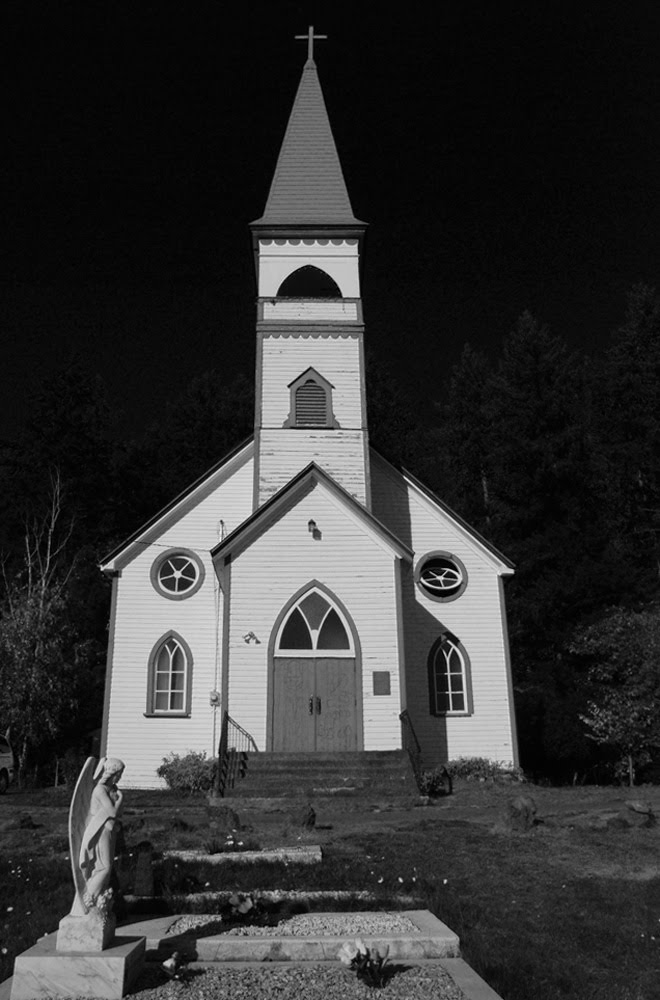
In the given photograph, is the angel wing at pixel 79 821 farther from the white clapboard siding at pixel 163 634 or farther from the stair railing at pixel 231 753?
the white clapboard siding at pixel 163 634

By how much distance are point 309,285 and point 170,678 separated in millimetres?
12456

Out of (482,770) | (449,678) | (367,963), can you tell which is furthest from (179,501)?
(367,963)

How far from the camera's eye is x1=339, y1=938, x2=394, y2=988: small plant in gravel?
17.0 ft

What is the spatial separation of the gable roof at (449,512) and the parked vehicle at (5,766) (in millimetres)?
13123

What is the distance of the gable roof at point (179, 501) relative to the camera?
2097cm

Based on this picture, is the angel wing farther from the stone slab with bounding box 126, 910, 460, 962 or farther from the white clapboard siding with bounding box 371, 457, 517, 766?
the white clapboard siding with bounding box 371, 457, 517, 766

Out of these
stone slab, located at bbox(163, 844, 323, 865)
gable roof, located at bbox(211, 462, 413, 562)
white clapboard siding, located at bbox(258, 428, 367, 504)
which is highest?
white clapboard siding, located at bbox(258, 428, 367, 504)

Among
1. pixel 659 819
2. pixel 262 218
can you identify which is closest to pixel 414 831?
pixel 659 819

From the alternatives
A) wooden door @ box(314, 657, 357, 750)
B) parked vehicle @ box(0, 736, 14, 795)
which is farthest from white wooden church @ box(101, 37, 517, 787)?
parked vehicle @ box(0, 736, 14, 795)

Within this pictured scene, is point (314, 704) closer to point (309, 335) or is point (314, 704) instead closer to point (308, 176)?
point (309, 335)

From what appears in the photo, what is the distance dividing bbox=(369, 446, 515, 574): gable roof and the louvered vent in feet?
5.93

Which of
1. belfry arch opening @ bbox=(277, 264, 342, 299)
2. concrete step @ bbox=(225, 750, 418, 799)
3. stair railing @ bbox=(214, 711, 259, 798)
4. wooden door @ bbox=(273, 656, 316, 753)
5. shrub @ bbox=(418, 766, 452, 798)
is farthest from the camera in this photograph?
belfry arch opening @ bbox=(277, 264, 342, 299)

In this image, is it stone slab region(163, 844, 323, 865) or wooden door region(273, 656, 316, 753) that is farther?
wooden door region(273, 656, 316, 753)

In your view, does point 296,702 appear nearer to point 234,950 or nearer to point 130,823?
point 130,823
